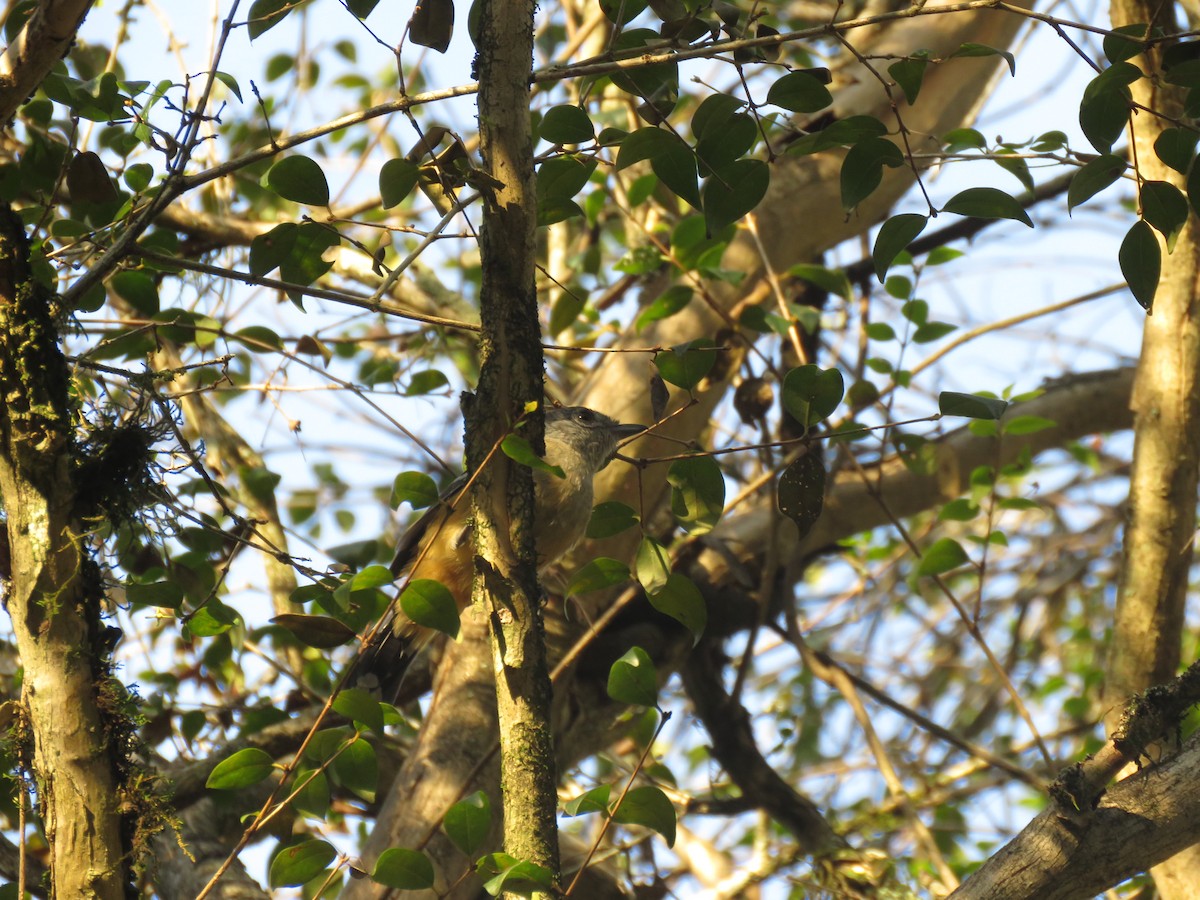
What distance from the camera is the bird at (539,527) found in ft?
10.4

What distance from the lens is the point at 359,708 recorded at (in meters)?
1.98

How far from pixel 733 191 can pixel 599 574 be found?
74 cm

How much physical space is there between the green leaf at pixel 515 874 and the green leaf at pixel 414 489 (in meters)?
0.67

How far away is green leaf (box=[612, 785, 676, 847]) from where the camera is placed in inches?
75.3

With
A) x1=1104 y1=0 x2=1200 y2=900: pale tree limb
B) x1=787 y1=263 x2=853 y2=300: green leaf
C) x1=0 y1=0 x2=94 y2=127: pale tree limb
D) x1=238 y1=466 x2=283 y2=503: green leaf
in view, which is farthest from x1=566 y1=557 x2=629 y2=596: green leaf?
x1=787 y1=263 x2=853 y2=300: green leaf

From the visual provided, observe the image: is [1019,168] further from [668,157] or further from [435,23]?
[435,23]

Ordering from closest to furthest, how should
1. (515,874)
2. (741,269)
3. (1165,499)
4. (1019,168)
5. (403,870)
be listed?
1. (515,874)
2. (403,870)
3. (1019,168)
4. (1165,499)
5. (741,269)

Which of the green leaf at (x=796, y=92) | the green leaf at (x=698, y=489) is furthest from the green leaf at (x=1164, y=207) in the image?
the green leaf at (x=698, y=489)

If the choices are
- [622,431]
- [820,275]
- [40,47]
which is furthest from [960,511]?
[40,47]

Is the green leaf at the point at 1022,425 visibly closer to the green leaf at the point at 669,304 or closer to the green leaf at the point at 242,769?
the green leaf at the point at 669,304

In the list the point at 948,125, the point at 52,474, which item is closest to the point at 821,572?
the point at 948,125

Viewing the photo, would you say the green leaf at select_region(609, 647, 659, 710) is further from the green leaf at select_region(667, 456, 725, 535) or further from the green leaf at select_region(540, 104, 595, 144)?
the green leaf at select_region(540, 104, 595, 144)

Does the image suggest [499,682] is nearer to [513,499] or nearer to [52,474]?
[513,499]

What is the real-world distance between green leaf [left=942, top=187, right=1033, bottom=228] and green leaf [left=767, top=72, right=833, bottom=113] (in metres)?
0.29
